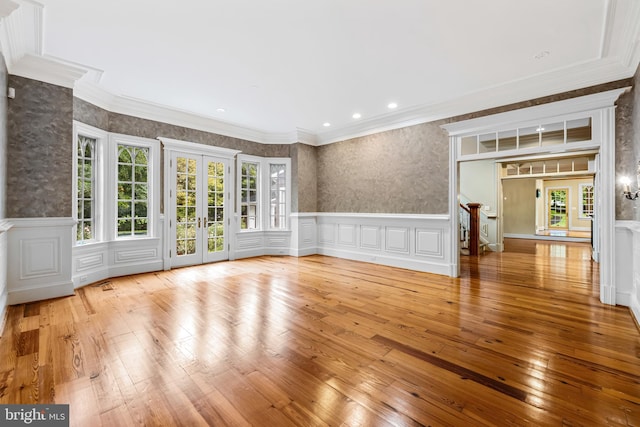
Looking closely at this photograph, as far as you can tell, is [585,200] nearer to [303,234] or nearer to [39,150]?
[303,234]

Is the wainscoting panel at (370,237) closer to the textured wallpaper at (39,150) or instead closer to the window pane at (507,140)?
the window pane at (507,140)

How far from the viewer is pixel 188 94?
14.8ft

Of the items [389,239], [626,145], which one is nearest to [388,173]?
[389,239]

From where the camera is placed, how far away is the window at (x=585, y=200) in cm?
1266

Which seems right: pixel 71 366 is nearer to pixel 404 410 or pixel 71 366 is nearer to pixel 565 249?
pixel 404 410

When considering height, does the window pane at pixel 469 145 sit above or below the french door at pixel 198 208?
above

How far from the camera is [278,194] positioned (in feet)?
23.4

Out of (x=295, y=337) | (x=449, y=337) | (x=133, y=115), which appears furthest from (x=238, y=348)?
(x=133, y=115)

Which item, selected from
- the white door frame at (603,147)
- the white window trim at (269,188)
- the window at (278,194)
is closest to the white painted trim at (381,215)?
the white window trim at (269,188)

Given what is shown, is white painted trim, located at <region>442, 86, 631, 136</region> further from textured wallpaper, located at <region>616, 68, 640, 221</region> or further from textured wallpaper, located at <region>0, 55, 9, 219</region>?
textured wallpaper, located at <region>0, 55, 9, 219</region>

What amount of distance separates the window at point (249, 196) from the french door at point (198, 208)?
1.38 feet

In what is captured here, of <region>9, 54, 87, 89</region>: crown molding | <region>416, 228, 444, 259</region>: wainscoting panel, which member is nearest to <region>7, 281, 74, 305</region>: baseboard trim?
<region>9, 54, 87, 89</region>: crown molding

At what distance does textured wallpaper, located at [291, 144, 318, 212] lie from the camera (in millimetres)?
6875

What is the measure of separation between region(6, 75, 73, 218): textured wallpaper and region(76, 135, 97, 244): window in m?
0.61
